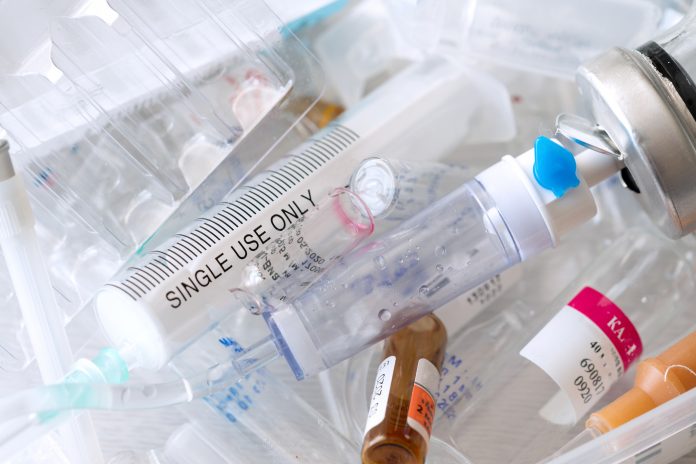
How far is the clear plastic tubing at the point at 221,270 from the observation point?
2.64 ft

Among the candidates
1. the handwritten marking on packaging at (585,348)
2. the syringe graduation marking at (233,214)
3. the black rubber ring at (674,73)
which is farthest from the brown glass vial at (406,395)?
the black rubber ring at (674,73)

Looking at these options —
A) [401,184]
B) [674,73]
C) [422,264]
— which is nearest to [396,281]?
[422,264]

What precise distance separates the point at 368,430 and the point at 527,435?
7.8 inches

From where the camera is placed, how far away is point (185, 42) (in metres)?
0.97

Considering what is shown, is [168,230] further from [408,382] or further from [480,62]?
[480,62]

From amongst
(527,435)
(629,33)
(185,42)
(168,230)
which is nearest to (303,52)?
(185,42)

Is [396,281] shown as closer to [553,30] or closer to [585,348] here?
[585,348]

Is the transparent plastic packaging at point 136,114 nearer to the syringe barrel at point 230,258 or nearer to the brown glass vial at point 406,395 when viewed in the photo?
the syringe barrel at point 230,258

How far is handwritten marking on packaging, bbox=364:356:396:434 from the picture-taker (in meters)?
0.79

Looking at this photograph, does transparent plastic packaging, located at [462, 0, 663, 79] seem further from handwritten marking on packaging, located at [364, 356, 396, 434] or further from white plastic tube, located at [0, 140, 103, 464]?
white plastic tube, located at [0, 140, 103, 464]

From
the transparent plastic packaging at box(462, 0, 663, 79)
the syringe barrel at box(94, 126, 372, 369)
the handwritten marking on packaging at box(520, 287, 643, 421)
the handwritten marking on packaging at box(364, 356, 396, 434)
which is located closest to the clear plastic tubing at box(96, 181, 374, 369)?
the syringe barrel at box(94, 126, 372, 369)

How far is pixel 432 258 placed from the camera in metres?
0.84

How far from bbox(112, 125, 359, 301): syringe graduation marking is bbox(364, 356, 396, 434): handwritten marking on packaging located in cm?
21

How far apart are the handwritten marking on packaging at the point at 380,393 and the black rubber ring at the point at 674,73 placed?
38 centimetres
